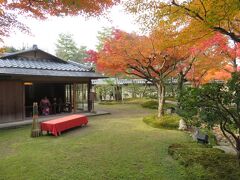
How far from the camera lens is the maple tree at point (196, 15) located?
4.98m

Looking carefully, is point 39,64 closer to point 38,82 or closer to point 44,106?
point 38,82

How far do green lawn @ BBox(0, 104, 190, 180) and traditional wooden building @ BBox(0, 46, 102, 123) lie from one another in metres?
2.38

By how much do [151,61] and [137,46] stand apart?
62.2 inches

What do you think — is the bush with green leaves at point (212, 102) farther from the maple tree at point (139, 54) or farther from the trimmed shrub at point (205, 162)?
the maple tree at point (139, 54)

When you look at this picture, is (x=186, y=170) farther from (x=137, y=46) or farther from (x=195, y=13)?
(x=137, y=46)

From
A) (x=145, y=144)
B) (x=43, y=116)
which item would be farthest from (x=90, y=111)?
(x=145, y=144)

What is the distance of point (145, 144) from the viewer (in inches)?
278

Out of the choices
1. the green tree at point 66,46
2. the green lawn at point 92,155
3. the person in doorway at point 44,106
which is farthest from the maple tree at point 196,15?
the green tree at point 66,46

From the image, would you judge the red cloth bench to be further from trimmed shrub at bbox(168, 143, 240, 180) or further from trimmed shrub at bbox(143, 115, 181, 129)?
trimmed shrub at bbox(168, 143, 240, 180)

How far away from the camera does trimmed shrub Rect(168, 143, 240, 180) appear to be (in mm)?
4477

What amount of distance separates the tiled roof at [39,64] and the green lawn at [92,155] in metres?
4.10

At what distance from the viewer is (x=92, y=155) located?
604 cm

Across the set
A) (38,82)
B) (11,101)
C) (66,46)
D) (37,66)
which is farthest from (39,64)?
(66,46)

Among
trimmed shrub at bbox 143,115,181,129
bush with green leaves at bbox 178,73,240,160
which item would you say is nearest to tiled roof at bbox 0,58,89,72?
trimmed shrub at bbox 143,115,181,129
